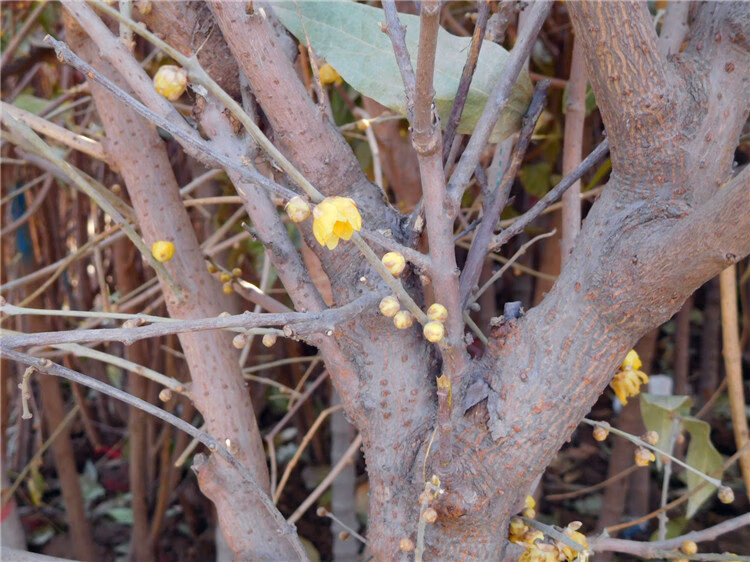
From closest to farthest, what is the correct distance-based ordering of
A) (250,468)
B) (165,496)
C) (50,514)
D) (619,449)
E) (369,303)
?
(369,303)
(250,468)
(619,449)
(165,496)
(50,514)

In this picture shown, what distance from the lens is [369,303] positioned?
43 centimetres

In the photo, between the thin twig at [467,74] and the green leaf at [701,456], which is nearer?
the thin twig at [467,74]

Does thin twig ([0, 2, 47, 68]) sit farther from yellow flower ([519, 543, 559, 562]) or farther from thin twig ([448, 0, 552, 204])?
yellow flower ([519, 543, 559, 562])

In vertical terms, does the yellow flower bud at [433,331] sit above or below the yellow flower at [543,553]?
above

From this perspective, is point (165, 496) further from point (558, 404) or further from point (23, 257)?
point (558, 404)

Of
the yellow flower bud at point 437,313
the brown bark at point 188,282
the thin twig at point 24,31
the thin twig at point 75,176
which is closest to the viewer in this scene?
the yellow flower bud at point 437,313

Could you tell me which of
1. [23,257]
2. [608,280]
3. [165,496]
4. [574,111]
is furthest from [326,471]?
[608,280]

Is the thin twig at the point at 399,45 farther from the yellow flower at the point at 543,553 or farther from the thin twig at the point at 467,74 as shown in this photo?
the yellow flower at the point at 543,553

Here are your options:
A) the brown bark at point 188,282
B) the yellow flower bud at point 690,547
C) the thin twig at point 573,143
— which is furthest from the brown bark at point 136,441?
the yellow flower bud at point 690,547

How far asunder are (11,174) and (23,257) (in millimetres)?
175

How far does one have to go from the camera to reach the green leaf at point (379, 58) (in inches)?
19.5

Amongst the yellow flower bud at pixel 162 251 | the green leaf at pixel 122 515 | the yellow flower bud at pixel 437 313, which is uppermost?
the yellow flower bud at pixel 162 251

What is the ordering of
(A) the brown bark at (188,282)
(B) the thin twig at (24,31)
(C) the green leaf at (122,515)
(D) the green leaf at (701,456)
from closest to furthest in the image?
(A) the brown bark at (188,282), (D) the green leaf at (701,456), (B) the thin twig at (24,31), (C) the green leaf at (122,515)

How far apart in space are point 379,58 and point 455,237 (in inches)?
5.7
